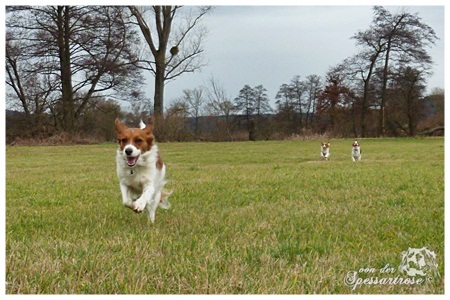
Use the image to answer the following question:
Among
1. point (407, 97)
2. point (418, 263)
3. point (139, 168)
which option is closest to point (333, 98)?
point (407, 97)

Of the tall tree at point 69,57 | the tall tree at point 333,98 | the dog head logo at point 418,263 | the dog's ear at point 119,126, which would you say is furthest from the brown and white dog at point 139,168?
the tall tree at point 333,98

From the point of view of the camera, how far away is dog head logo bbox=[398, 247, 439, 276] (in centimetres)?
268

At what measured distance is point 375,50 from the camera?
1083 inches

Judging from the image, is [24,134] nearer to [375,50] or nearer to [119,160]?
[375,50]

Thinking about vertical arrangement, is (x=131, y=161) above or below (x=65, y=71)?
below

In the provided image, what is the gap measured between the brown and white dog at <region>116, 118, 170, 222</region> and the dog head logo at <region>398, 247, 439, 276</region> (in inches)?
86.5

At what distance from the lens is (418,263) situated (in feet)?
9.59

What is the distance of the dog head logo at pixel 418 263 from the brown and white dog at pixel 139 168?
2197 millimetres

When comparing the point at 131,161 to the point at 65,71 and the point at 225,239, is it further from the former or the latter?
the point at 65,71

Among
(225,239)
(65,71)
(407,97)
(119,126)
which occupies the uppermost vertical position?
(65,71)

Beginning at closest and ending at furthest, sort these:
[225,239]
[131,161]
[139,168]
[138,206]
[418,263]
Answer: [418,263]
[225,239]
[138,206]
[131,161]
[139,168]

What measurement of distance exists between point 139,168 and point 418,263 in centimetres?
265

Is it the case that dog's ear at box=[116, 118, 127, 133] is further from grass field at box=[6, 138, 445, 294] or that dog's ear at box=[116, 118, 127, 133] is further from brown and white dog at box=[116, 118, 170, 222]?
grass field at box=[6, 138, 445, 294]

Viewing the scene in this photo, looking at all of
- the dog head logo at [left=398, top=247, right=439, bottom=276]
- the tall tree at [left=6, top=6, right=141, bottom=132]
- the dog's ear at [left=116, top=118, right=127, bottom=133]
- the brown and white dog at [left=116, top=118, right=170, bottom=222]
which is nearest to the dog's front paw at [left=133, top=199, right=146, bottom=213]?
the brown and white dog at [left=116, top=118, right=170, bottom=222]
